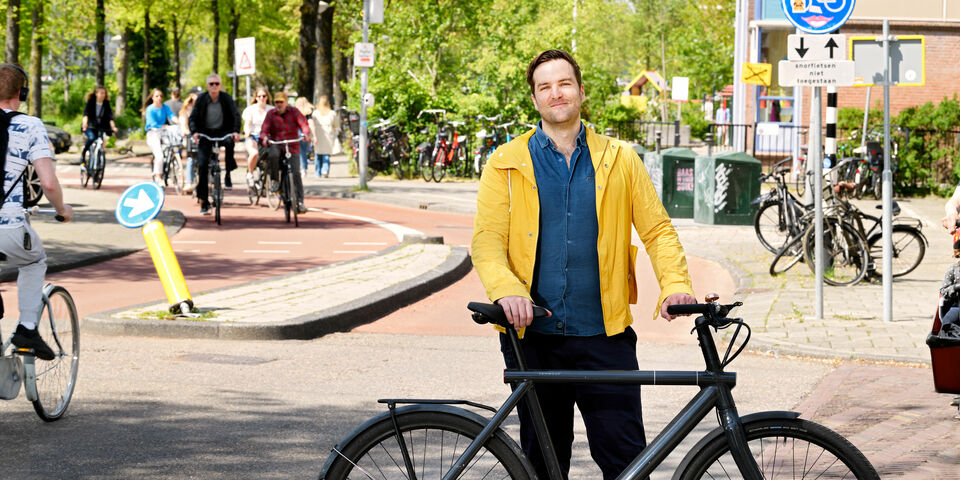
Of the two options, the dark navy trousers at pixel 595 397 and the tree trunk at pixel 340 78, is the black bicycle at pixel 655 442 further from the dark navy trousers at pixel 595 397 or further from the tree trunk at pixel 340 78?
the tree trunk at pixel 340 78

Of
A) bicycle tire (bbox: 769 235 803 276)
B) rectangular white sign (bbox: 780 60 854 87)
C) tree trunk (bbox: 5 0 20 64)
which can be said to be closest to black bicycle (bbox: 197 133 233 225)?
bicycle tire (bbox: 769 235 803 276)

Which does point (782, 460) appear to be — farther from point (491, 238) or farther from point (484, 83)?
point (484, 83)

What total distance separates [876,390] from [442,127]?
20.3m

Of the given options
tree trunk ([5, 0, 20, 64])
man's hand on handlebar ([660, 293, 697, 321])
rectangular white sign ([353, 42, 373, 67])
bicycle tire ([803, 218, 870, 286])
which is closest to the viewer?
man's hand on handlebar ([660, 293, 697, 321])

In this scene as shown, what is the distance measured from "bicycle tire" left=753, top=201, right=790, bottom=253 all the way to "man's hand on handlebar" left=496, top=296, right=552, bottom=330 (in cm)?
1144

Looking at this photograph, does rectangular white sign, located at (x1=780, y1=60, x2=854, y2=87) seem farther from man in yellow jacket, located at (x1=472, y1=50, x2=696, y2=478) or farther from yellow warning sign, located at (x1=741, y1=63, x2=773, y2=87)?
yellow warning sign, located at (x1=741, y1=63, x2=773, y2=87)

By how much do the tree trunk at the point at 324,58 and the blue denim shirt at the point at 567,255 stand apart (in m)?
26.9

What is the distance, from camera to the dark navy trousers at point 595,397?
160 inches

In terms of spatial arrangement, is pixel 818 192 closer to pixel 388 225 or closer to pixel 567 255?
pixel 567 255

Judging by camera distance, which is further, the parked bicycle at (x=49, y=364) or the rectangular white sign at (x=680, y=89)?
the rectangular white sign at (x=680, y=89)

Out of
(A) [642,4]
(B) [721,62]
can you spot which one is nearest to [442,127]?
(B) [721,62]

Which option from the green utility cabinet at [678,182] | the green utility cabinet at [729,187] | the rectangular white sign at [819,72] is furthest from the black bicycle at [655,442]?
the green utility cabinet at [678,182]

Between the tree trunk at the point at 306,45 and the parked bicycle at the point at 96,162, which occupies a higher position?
the tree trunk at the point at 306,45

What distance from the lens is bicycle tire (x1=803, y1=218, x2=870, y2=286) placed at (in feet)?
40.9
